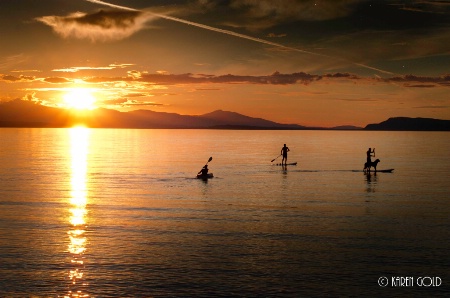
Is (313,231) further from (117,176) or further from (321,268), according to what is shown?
(117,176)

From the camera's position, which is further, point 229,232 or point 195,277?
point 229,232

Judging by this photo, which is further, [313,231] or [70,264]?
[313,231]

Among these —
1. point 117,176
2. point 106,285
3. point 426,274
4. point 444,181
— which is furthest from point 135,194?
point 444,181

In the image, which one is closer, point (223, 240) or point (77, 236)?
point (223, 240)

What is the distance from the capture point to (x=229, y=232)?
97.9 ft

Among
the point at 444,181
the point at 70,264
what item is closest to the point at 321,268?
the point at 70,264

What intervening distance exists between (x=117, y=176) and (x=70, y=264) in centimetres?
4080

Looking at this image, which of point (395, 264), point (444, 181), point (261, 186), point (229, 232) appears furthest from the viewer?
point (444, 181)

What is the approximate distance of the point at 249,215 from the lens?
35.5 m

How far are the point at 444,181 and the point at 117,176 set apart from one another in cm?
3939

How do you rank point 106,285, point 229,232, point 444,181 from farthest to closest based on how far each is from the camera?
point 444,181, point 229,232, point 106,285

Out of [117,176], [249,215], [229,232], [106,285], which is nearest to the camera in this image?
[106,285]

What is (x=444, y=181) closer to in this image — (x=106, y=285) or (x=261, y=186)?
(x=261, y=186)

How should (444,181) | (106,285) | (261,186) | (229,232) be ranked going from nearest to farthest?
(106,285), (229,232), (261,186), (444,181)
